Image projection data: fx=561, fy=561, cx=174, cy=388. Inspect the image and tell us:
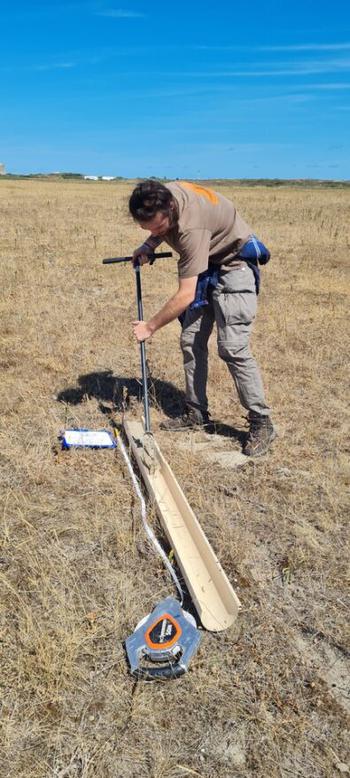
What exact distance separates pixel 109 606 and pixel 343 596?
3.86 ft

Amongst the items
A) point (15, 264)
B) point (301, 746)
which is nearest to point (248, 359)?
point (301, 746)

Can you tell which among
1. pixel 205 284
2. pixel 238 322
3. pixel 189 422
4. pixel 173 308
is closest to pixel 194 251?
pixel 173 308

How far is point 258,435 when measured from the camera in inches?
166

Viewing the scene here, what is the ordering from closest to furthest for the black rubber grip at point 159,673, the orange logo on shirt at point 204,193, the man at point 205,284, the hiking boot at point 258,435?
the black rubber grip at point 159,673 < the man at point 205,284 < the orange logo on shirt at point 204,193 < the hiking boot at point 258,435

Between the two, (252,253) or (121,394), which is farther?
(121,394)

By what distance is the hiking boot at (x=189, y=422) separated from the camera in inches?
182

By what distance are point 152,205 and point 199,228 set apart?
1.14 ft

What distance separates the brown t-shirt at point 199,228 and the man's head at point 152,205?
94 millimetres

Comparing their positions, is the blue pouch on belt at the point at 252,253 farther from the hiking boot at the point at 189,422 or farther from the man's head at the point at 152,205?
the hiking boot at the point at 189,422

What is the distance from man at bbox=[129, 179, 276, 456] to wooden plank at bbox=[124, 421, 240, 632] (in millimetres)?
787

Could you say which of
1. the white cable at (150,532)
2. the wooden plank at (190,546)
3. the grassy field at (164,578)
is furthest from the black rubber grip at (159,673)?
the white cable at (150,532)

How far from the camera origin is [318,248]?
1336 centimetres

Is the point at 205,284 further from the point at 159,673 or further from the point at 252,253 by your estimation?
the point at 159,673

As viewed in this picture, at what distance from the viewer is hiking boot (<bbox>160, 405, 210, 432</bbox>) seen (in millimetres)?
4613
